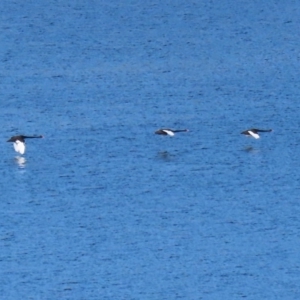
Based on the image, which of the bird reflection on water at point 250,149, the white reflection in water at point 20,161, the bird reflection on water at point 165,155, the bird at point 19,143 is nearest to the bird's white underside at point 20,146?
the bird at point 19,143

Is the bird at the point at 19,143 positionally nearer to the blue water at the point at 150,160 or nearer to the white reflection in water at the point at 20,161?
the white reflection in water at the point at 20,161

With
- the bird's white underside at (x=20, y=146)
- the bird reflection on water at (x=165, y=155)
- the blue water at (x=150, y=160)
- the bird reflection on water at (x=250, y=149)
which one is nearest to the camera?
the blue water at (x=150, y=160)

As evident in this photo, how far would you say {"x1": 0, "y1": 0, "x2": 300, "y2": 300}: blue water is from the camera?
50750 mm

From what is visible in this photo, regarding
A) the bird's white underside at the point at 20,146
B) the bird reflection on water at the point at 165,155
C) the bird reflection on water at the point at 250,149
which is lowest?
the bird reflection on water at the point at 250,149

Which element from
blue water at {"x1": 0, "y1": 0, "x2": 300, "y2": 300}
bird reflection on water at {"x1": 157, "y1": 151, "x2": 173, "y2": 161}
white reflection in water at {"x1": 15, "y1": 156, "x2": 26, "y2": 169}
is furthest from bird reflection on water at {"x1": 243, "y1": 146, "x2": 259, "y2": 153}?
white reflection in water at {"x1": 15, "y1": 156, "x2": 26, "y2": 169}

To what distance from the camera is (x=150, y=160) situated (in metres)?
63.0

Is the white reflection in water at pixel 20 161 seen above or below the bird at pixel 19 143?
below

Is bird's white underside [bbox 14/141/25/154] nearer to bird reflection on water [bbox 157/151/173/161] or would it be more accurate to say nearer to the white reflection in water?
the white reflection in water

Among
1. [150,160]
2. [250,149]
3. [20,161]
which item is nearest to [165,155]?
[150,160]

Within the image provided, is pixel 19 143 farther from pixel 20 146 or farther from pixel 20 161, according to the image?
pixel 20 161

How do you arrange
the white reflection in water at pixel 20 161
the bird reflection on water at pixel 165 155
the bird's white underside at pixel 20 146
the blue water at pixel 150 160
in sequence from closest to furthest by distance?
the blue water at pixel 150 160 < the white reflection in water at pixel 20 161 < the bird's white underside at pixel 20 146 < the bird reflection on water at pixel 165 155

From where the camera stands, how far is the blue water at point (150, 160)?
50.8 metres

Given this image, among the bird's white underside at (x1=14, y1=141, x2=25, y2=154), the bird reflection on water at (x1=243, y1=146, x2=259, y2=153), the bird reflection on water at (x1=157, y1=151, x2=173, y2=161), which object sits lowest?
the bird reflection on water at (x1=243, y1=146, x2=259, y2=153)

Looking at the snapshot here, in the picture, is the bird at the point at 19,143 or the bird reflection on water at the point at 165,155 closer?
the bird at the point at 19,143
